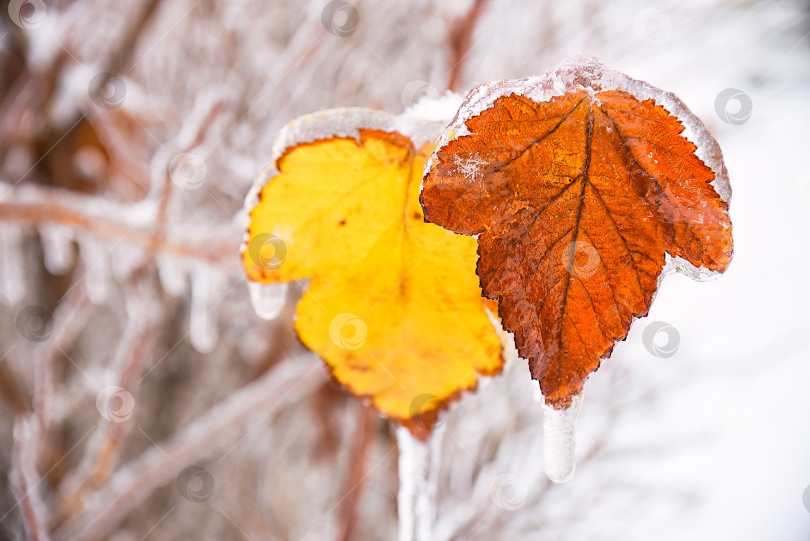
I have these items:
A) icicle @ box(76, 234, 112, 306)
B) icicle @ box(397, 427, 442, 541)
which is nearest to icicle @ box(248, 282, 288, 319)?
icicle @ box(397, 427, 442, 541)

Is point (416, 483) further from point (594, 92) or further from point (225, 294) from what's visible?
point (225, 294)

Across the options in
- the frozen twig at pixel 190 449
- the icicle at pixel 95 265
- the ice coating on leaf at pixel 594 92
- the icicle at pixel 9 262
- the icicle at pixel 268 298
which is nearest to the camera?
the ice coating on leaf at pixel 594 92

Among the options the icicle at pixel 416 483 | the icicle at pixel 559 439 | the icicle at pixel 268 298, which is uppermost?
the icicle at pixel 559 439

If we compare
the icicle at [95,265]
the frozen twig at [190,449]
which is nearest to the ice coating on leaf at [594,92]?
the frozen twig at [190,449]

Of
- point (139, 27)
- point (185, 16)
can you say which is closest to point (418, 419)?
point (139, 27)

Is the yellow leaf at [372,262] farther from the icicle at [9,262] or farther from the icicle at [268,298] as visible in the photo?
the icicle at [9,262]

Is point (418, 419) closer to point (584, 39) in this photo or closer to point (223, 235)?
point (223, 235)

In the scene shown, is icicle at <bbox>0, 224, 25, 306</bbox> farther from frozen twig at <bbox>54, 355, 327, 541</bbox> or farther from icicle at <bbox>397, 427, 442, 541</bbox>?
icicle at <bbox>397, 427, 442, 541</bbox>
